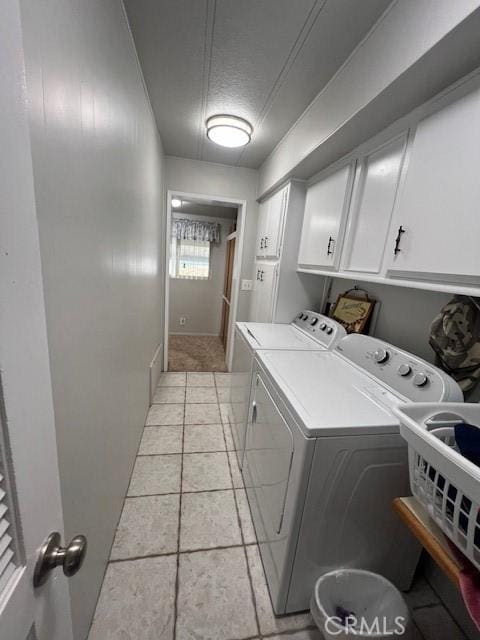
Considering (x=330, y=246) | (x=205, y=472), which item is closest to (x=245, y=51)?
(x=330, y=246)

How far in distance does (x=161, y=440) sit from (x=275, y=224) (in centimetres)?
209

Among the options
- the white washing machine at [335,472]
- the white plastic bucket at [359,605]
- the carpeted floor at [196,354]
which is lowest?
the carpeted floor at [196,354]

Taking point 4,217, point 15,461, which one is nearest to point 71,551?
point 15,461

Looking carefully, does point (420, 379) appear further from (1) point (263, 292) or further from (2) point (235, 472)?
(1) point (263, 292)

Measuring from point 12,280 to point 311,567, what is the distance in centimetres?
141

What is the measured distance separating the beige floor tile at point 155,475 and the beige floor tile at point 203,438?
15cm

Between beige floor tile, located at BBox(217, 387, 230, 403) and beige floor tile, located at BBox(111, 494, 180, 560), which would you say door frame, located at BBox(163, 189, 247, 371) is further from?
beige floor tile, located at BBox(111, 494, 180, 560)

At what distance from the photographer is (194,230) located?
14.5 ft

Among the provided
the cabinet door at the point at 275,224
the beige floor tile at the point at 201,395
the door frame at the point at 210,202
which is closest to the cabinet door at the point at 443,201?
the cabinet door at the point at 275,224

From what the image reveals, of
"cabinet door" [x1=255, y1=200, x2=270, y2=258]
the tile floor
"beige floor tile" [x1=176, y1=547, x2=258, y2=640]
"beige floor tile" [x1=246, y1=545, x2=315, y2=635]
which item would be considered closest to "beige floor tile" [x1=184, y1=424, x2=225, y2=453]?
the tile floor

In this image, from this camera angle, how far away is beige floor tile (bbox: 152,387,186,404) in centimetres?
261

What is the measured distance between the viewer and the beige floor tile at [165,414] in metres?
2.28

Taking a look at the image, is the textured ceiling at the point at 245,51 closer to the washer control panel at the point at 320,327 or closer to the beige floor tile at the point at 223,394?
the washer control panel at the point at 320,327

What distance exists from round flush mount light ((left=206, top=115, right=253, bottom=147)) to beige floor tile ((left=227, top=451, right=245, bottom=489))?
2.41m
